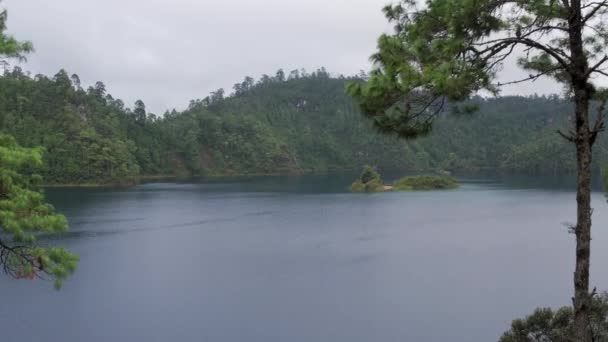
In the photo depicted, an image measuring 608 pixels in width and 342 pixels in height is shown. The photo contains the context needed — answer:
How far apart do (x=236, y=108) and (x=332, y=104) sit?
37.1m

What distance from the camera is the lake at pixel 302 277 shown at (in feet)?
71.5

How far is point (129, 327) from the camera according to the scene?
21.9 m

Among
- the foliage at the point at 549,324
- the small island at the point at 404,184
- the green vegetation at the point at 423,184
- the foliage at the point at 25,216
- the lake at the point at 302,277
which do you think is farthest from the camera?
the green vegetation at the point at 423,184

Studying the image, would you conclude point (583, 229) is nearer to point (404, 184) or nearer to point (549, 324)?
point (549, 324)

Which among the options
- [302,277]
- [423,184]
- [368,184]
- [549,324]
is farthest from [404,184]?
[549,324]

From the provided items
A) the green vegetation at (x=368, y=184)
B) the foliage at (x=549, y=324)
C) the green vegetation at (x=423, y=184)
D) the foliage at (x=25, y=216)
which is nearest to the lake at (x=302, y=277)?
the foliage at (x=549, y=324)

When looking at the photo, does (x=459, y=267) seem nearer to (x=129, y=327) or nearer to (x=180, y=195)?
(x=129, y=327)

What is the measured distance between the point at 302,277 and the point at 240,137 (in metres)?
124

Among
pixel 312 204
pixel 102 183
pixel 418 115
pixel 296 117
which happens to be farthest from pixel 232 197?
pixel 296 117

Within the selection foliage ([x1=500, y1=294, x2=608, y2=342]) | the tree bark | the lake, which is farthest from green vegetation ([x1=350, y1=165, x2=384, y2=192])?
the tree bark

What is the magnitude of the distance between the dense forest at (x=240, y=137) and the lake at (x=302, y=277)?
41.0 meters

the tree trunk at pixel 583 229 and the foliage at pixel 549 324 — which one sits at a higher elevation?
the tree trunk at pixel 583 229

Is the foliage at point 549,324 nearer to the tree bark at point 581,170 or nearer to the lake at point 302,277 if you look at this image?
the lake at point 302,277

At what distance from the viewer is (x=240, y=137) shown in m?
152
